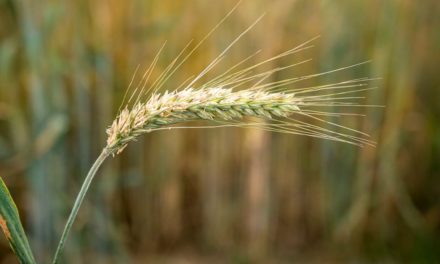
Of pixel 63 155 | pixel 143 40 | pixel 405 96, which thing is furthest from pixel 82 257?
pixel 405 96

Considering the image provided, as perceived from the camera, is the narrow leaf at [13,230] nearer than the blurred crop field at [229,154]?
Yes

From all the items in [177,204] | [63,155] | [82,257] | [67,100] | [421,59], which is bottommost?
[82,257]

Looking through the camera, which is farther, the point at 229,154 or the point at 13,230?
the point at 229,154

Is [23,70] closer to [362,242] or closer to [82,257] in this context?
[82,257]

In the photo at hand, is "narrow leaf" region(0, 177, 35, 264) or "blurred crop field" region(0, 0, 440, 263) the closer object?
"narrow leaf" region(0, 177, 35, 264)
